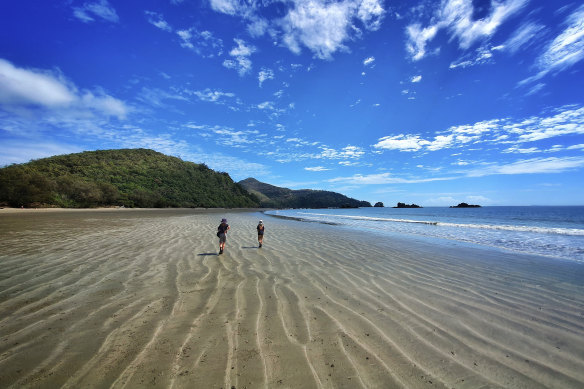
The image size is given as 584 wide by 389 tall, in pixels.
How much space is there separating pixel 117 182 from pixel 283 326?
73.1 metres

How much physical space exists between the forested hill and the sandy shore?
40715mm

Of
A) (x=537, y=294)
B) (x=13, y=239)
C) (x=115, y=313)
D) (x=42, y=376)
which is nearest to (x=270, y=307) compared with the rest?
(x=115, y=313)

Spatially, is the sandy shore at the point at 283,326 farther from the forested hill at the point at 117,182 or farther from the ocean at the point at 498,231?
the forested hill at the point at 117,182

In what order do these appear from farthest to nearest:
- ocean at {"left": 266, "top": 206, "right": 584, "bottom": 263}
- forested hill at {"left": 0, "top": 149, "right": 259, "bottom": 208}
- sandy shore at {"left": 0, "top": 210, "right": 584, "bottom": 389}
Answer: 1. forested hill at {"left": 0, "top": 149, "right": 259, "bottom": 208}
2. ocean at {"left": 266, "top": 206, "right": 584, "bottom": 263}
3. sandy shore at {"left": 0, "top": 210, "right": 584, "bottom": 389}

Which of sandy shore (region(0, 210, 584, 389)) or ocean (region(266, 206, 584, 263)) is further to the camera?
ocean (region(266, 206, 584, 263))

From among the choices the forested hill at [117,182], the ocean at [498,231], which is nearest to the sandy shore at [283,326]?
the ocean at [498,231]

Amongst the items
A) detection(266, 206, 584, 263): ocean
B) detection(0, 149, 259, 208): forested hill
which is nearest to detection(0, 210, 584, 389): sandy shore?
detection(266, 206, 584, 263): ocean

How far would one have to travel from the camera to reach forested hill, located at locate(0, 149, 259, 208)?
3588 centimetres

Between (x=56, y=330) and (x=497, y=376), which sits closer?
(x=497, y=376)

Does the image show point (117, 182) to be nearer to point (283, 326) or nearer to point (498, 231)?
point (283, 326)

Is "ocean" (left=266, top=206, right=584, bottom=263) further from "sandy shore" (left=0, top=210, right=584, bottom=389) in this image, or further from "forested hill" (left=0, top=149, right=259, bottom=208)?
"forested hill" (left=0, top=149, right=259, bottom=208)

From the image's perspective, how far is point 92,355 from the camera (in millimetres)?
2922

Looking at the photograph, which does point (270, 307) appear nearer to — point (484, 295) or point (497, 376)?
point (497, 376)

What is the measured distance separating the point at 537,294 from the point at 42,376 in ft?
27.9
